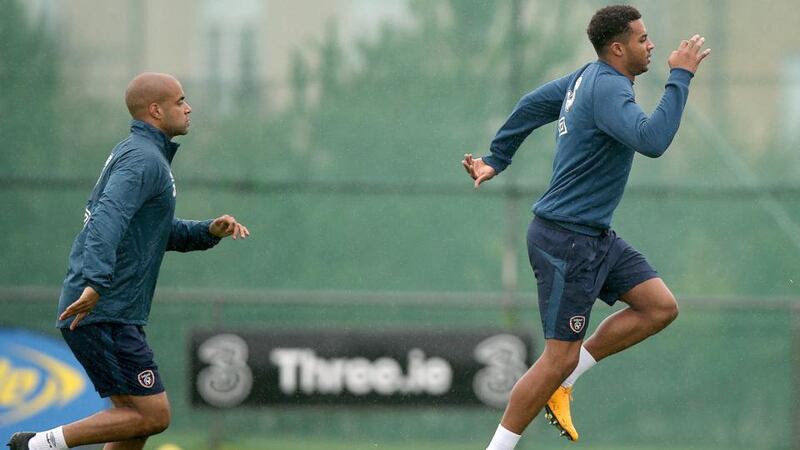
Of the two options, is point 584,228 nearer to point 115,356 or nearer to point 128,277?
point 128,277

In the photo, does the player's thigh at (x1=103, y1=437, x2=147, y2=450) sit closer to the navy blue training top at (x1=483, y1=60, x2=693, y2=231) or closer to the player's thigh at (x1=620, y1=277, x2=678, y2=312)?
the navy blue training top at (x1=483, y1=60, x2=693, y2=231)

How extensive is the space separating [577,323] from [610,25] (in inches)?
52.8

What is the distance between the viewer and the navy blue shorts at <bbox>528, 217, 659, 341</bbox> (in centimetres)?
666

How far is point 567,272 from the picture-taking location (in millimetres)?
6672

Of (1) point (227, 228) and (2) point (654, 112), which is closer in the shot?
(2) point (654, 112)

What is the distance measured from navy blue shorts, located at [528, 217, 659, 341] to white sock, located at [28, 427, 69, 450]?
2228mm

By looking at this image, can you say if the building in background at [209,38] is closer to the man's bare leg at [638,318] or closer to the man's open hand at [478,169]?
the man's open hand at [478,169]

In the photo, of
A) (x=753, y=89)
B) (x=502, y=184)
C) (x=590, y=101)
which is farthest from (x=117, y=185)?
(x=753, y=89)

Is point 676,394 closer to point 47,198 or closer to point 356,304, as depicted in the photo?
point 356,304

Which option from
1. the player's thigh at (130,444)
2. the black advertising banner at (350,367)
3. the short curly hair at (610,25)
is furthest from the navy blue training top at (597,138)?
the black advertising banner at (350,367)

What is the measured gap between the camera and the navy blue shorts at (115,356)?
6559 millimetres

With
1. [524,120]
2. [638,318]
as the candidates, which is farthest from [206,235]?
[638,318]

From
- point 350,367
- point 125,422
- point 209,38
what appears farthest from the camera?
point 209,38

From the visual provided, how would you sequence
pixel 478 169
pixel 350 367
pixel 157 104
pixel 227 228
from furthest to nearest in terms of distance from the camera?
pixel 350 367 → pixel 478 169 → pixel 227 228 → pixel 157 104
